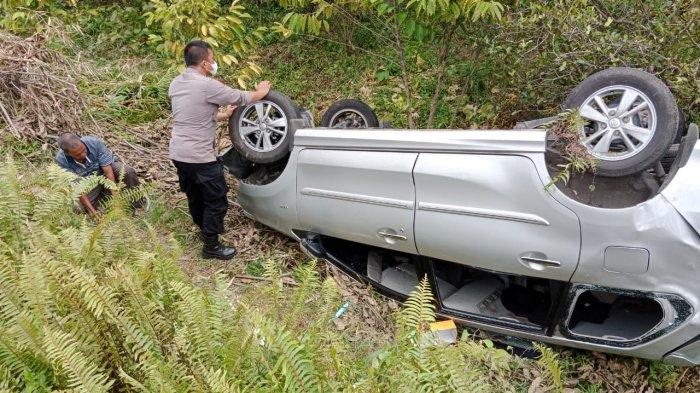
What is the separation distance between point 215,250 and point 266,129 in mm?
1112

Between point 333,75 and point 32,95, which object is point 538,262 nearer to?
point 333,75

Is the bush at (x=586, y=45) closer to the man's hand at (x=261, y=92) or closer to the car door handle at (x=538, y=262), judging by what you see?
the car door handle at (x=538, y=262)

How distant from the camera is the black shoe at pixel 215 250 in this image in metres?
4.43

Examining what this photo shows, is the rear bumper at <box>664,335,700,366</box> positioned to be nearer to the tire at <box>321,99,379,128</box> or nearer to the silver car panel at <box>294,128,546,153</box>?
the silver car panel at <box>294,128,546,153</box>

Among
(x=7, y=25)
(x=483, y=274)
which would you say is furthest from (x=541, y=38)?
(x=7, y=25)

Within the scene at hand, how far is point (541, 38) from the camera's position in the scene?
4.96 m

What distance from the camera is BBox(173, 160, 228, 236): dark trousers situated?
4.20 m

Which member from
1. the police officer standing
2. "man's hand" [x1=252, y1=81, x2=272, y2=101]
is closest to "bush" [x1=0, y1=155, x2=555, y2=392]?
the police officer standing

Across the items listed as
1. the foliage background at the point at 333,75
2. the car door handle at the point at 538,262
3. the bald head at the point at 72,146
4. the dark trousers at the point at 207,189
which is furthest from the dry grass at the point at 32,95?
the car door handle at the point at 538,262

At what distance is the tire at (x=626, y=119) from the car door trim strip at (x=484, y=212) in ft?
1.71

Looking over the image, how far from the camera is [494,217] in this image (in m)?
3.13

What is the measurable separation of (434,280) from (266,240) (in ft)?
5.66

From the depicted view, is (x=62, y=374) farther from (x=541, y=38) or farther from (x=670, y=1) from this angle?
(x=670, y=1)

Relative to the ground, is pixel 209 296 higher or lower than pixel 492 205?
lower
